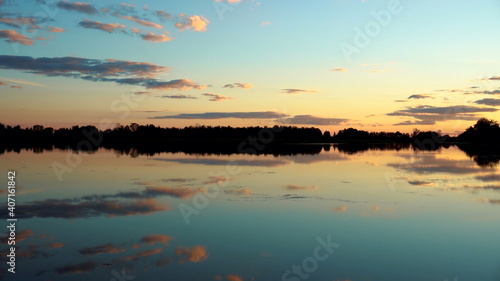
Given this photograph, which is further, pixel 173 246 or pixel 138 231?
pixel 138 231

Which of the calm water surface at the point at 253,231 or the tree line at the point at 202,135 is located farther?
the tree line at the point at 202,135

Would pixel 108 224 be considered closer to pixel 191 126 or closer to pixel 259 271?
pixel 259 271

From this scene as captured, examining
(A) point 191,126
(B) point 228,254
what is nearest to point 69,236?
(B) point 228,254

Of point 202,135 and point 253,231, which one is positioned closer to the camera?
point 253,231

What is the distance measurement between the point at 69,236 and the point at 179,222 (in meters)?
2.54

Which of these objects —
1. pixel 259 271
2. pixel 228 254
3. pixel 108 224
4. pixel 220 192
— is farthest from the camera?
pixel 220 192

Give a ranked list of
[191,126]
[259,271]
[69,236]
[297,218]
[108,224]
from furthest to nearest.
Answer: [191,126]
[297,218]
[108,224]
[69,236]
[259,271]

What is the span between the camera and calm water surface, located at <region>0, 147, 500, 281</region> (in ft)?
22.8

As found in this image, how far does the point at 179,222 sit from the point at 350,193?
7139 millimetres

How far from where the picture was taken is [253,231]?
9.54 m

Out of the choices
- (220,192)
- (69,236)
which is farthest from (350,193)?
(69,236)

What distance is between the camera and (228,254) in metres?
7.75

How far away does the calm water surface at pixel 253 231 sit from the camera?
6949 millimetres

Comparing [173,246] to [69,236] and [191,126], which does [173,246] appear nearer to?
[69,236]
